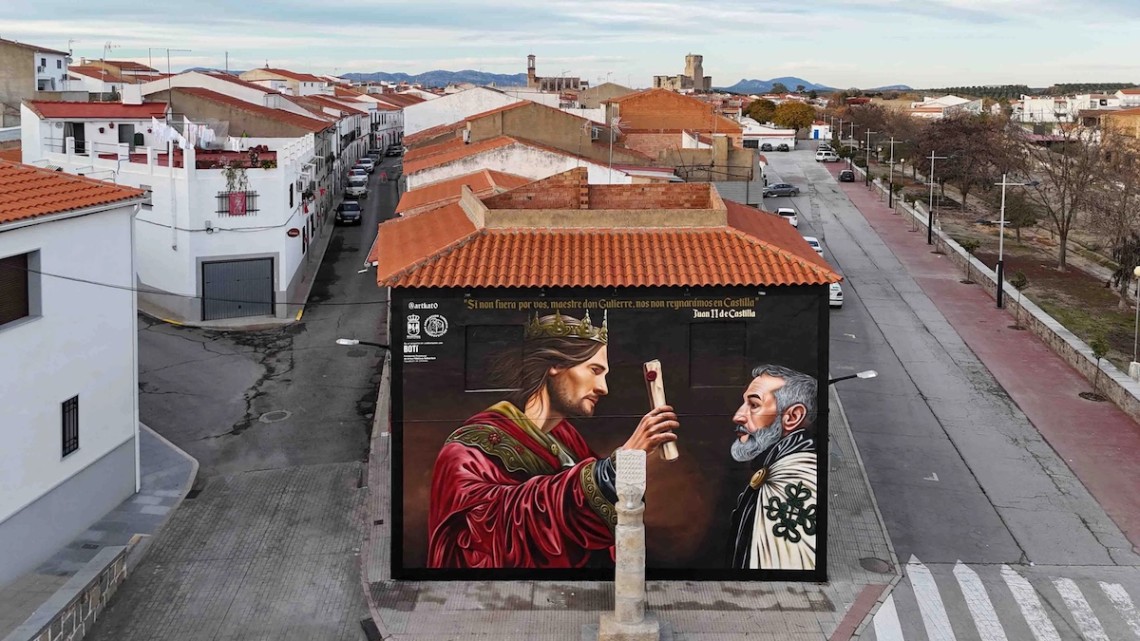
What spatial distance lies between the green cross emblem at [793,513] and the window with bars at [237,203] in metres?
→ 24.5

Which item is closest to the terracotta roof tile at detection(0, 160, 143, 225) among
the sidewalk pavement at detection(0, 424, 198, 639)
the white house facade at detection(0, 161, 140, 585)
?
the white house facade at detection(0, 161, 140, 585)

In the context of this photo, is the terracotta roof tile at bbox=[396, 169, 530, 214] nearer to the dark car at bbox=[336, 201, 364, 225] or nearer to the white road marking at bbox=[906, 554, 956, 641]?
the white road marking at bbox=[906, 554, 956, 641]

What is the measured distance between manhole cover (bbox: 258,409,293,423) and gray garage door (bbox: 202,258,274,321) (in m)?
10.3

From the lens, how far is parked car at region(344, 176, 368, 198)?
67625mm

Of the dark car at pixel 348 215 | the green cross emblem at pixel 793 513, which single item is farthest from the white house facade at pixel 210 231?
the green cross emblem at pixel 793 513

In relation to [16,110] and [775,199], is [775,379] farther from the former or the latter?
[16,110]

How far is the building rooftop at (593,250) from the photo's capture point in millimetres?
17750

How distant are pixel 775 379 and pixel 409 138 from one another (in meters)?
45.8

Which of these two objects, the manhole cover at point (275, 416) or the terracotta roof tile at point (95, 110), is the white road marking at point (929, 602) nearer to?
the manhole cover at point (275, 416)

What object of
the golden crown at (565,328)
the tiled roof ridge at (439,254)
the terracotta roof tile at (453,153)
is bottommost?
the golden crown at (565,328)

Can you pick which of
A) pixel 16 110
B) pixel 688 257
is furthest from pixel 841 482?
pixel 16 110

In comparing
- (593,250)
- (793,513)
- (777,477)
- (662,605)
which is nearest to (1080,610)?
(793,513)

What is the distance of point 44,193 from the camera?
1973 cm

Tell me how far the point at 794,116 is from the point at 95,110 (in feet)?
326
